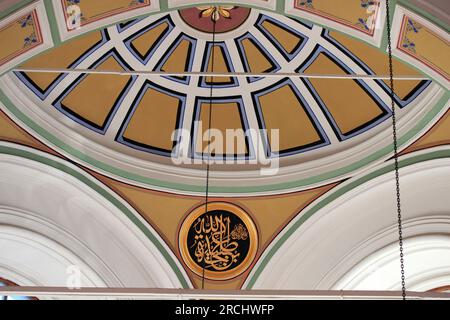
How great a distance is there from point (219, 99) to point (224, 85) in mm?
206

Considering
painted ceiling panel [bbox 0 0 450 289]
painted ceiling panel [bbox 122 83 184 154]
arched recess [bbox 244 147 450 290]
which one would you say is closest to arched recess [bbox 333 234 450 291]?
arched recess [bbox 244 147 450 290]

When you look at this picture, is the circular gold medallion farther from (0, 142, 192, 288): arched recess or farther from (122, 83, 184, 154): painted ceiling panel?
(122, 83, 184, 154): painted ceiling panel

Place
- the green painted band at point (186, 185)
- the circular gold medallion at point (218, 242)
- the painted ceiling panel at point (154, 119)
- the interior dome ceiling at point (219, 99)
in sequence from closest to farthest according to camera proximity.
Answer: the green painted band at point (186, 185), the interior dome ceiling at point (219, 99), the circular gold medallion at point (218, 242), the painted ceiling panel at point (154, 119)

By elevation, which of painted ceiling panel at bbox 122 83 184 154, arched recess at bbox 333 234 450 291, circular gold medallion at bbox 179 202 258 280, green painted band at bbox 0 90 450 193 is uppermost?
painted ceiling panel at bbox 122 83 184 154

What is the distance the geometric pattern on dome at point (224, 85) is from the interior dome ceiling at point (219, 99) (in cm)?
1

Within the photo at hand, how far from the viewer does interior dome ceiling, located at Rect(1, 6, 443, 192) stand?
1162 cm

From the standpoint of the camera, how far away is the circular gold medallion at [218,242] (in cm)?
1219

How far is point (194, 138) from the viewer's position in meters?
12.5

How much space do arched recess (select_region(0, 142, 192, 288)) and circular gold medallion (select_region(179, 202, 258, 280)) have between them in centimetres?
26

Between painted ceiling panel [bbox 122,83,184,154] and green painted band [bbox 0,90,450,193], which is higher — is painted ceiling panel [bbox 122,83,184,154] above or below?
above

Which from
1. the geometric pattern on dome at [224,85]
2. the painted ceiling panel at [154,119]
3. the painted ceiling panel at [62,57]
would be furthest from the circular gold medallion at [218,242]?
the painted ceiling panel at [62,57]

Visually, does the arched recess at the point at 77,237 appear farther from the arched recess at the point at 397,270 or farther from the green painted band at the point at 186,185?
the arched recess at the point at 397,270

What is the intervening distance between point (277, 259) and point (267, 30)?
3.02 meters
